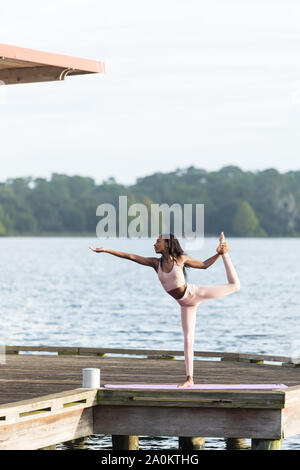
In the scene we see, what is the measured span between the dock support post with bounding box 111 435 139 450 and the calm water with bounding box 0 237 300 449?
3053mm

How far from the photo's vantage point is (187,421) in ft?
40.8

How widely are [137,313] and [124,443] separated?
39387 millimetres

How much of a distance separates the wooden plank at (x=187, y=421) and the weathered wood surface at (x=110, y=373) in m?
0.80

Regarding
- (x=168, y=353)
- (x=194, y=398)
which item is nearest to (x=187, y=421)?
(x=194, y=398)

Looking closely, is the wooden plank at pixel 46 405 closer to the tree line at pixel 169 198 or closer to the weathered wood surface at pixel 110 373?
the weathered wood surface at pixel 110 373

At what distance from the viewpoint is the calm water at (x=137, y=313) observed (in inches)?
1556

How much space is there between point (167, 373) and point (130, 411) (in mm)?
2555

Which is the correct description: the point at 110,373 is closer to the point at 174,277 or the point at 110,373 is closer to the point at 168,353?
the point at 168,353

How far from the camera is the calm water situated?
39.5 m

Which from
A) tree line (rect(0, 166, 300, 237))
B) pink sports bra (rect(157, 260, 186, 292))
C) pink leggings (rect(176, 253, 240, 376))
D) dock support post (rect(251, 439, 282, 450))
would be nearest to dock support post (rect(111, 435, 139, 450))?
pink leggings (rect(176, 253, 240, 376))

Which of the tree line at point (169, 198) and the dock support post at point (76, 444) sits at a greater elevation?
the tree line at point (169, 198)

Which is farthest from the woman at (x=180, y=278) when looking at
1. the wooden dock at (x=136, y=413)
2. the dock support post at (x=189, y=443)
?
the dock support post at (x=189, y=443)

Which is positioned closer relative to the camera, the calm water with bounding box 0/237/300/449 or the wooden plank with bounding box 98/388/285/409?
Result: the wooden plank with bounding box 98/388/285/409

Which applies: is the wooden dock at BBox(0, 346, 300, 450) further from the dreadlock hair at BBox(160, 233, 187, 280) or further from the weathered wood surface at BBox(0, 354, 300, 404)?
the dreadlock hair at BBox(160, 233, 187, 280)
